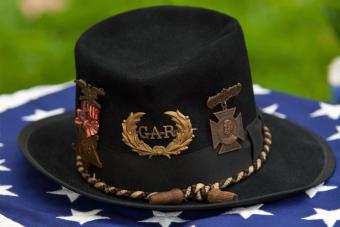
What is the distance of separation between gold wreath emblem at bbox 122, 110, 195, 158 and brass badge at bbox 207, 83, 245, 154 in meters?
0.07

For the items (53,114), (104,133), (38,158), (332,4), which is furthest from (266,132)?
(332,4)

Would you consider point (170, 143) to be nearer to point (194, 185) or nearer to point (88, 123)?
point (194, 185)

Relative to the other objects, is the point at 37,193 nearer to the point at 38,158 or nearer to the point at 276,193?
the point at 38,158

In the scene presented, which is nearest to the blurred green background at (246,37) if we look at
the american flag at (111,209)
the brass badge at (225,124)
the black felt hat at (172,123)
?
the american flag at (111,209)

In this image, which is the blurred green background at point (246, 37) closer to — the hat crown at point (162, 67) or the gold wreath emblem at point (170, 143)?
the hat crown at point (162, 67)

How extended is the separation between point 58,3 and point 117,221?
72.8 inches

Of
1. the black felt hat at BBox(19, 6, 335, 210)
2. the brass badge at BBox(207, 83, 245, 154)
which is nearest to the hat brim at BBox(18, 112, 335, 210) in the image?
the black felt hat at BBox(19, 6, 335, 210)

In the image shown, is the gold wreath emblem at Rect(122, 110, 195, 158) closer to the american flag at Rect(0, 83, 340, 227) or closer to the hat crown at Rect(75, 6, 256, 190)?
the hat crown at Rect(75, 6, 256, 190)

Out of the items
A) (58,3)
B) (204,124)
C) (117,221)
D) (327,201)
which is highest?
(58,3)

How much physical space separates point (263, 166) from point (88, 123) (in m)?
0.49

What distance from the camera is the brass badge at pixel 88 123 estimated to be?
1835 mm

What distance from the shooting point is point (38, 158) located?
203 cm

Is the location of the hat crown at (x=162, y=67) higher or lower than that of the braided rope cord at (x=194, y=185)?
higher

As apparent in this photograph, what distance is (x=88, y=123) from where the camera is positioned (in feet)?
6.13
